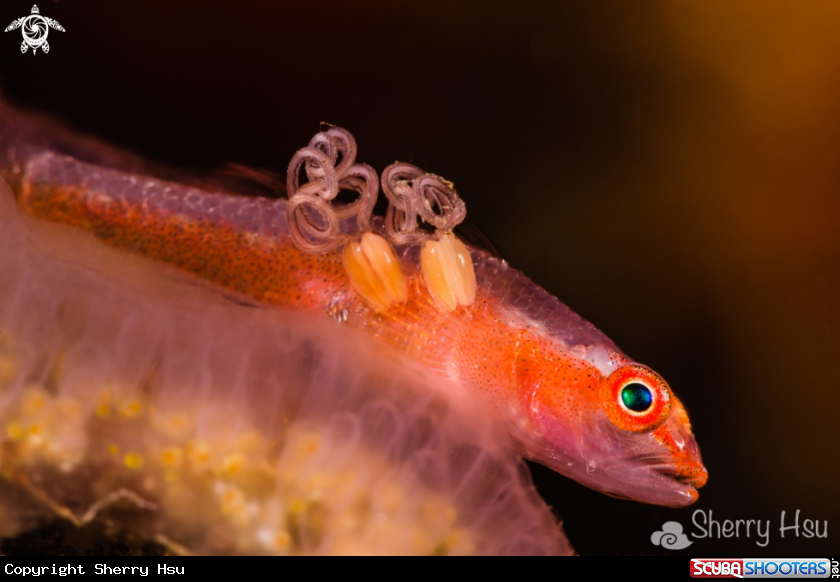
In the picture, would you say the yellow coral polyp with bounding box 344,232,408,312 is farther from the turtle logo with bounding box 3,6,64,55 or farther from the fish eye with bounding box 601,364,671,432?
the turtle logo with bounding box 3,6,64,55

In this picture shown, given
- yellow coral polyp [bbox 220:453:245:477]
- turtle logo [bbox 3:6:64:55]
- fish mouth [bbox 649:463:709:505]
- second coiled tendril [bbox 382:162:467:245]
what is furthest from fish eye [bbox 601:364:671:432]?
turtle logo [bbox 3:6:64:55]

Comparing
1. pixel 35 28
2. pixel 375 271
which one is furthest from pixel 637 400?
pixel 35 28

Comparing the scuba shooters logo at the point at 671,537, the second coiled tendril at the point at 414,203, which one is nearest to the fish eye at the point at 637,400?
the scuba shooters logo at the point at 671,537

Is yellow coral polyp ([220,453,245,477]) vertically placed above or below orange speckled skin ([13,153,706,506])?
below

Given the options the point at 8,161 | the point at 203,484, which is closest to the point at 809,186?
the point at 203,484

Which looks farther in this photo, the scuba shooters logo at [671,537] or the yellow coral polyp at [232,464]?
the scuba shooters logo at [671,537]

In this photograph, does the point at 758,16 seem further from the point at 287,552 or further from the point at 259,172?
the point at 287,552

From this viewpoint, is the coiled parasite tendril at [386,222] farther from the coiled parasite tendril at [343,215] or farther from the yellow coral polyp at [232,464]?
the yellow coral polyp at [232,464]

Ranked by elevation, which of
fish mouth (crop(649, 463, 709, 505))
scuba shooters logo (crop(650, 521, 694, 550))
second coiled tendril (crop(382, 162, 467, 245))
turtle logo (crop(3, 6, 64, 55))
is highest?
second coiled tendril (crop(382, 162, 467, 245))

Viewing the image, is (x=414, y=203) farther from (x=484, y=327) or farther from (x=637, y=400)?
(x=637, y=400)
